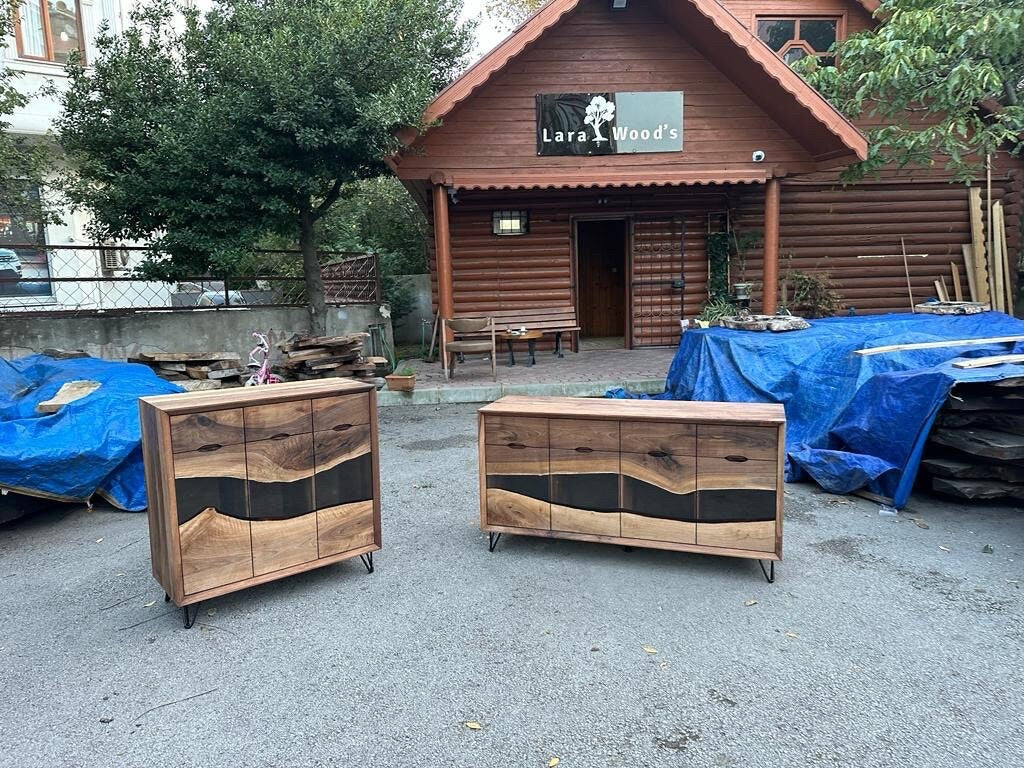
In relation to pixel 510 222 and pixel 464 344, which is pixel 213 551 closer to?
pixel 464 344

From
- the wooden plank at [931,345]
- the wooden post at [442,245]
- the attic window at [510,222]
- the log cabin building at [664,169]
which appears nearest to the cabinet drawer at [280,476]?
the wooden plank at [931,345]

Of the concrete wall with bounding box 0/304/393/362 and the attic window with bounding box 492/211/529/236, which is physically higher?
the attic window with bounding box 492/211/529/236

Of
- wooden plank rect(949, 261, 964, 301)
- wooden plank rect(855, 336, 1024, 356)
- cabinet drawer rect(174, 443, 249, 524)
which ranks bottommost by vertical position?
cabinet drawer rect(174, 443, 249, 524)

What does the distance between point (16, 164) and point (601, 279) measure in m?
10.7

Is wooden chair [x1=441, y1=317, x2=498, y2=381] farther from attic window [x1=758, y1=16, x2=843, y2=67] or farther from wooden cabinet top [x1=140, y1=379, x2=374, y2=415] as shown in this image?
attic window [x1=758, y1=16, x2=843, y2=67]

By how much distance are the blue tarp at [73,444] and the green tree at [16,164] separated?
3.15 m

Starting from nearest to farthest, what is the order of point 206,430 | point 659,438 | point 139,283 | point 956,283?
point 206,430 < point 659,438 < point 139,283 < point 956,283

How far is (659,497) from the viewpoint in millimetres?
3744

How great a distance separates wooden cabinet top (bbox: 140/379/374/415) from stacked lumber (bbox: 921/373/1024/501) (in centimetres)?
421

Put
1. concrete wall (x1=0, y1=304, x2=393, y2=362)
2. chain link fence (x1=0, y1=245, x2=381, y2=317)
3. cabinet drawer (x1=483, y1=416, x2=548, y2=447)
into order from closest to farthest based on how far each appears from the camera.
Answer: cabinet drawer (x1=483, y1=416, x2=548, y2=447)
concrete wall (x1=0, y1=304, x2=393, y2=362)
chain link fence (x1=0, y1=245, x2=381, y2=317)

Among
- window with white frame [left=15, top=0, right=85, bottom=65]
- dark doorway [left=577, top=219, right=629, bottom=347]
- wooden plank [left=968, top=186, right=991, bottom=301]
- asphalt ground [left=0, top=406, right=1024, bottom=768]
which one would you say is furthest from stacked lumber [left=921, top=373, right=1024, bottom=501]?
window with white frame [left=15, top=0, right=85, bottom=65]

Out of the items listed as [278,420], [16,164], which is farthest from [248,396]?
[16,164]

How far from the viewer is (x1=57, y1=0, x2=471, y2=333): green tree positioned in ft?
26.0

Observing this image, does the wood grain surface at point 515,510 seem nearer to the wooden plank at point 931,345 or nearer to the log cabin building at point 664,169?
the wooden plank at point 931,345
